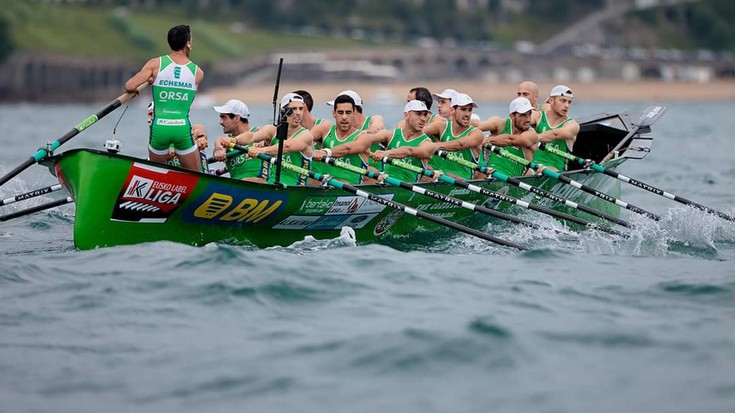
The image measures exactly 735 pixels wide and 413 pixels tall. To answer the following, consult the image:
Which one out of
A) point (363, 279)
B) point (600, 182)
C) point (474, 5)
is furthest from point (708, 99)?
point (363, 279)

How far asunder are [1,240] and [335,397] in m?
8.19

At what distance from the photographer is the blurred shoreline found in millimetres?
100375

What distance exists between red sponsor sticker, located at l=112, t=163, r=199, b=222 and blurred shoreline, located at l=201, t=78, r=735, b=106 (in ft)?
272

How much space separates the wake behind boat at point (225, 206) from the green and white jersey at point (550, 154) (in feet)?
2.84

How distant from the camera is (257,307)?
36.5ft

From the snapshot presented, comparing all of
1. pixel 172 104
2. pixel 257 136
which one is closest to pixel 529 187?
pixel 257 136

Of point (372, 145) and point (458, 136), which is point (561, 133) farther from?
point (372, 145)

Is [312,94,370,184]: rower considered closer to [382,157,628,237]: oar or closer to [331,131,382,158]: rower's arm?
[331,131,382,158]: rower's arm

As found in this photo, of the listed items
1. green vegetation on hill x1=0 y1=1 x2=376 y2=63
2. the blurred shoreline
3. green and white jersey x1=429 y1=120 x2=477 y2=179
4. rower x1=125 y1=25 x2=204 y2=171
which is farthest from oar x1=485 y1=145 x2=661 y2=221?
green vegetation on hill x1=0 y1=1 x2=376 y2=63

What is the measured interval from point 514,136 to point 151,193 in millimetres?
5932

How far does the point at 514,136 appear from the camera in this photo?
17219 millimetres

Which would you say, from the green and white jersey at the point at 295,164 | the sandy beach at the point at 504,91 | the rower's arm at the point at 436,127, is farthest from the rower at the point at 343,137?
the sandy beach at the point at 504,91

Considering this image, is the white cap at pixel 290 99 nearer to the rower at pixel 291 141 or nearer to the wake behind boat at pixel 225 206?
the rower at pixel 291 141

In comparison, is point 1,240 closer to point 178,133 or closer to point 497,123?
point 178,133
